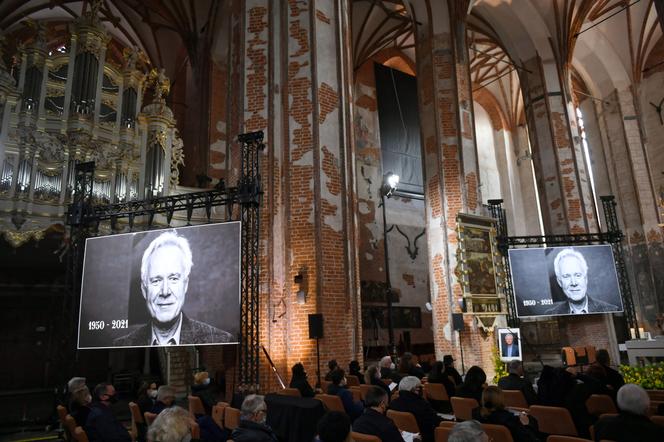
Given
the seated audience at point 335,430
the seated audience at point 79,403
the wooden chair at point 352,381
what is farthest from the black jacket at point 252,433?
the wooden chair at point 352,381

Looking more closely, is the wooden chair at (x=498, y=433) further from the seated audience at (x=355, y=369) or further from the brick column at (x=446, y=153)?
the brick column at (x=446, y=153)

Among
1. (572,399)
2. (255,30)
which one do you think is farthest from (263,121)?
(572,399)

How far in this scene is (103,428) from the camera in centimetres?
471

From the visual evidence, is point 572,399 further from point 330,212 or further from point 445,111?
point 445,111

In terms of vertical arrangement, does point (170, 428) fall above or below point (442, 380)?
above

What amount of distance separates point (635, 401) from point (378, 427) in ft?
6.01

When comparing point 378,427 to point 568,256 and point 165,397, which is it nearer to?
point 165,397

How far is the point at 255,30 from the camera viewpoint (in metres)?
11.4

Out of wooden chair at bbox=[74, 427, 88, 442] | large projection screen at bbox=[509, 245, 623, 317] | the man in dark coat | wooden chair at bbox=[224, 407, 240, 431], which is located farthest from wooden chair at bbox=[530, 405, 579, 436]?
large projection screen at bbox=[509, 245, 623, 317]

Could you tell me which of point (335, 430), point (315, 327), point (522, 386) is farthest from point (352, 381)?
point (335, 430)

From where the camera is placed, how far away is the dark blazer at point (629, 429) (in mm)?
3273

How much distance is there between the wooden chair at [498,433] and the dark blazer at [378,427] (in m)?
0.65

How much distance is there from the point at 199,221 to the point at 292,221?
3.56m

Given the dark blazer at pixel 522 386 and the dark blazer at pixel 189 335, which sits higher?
the dark blazer at pixel 189 335
